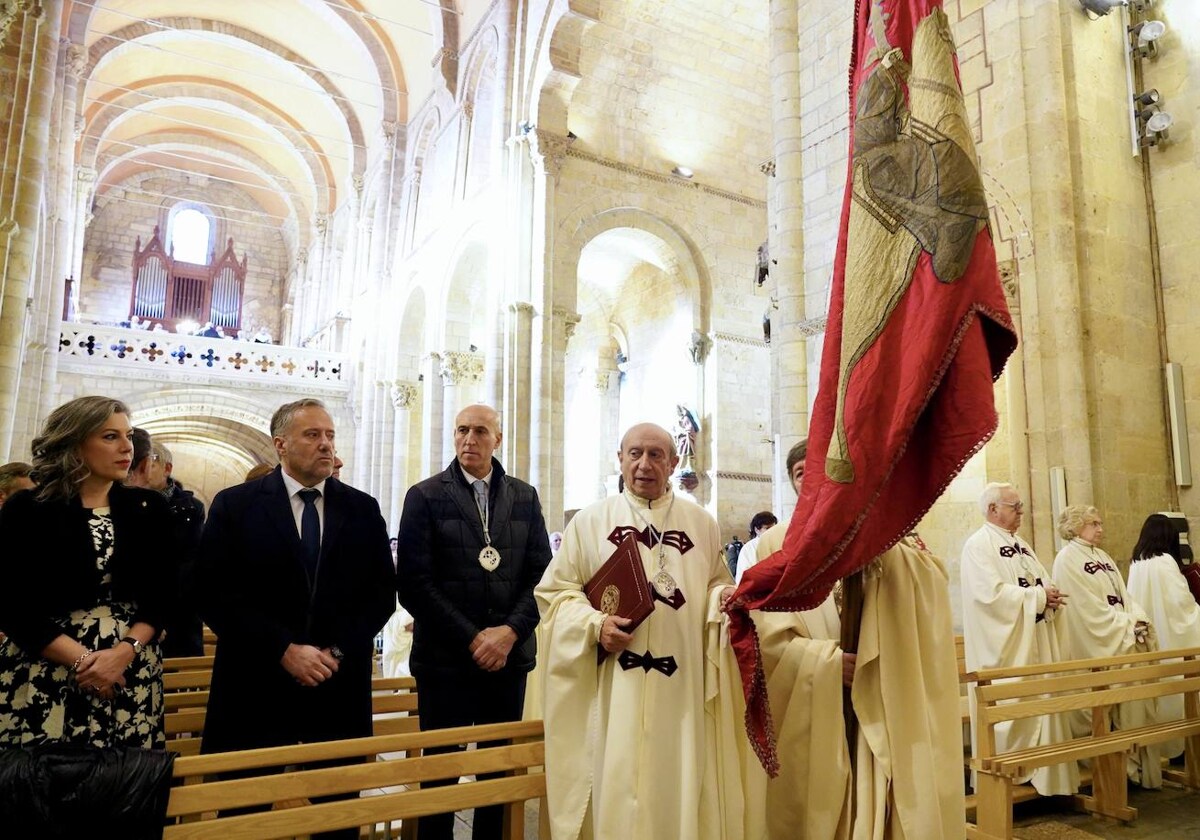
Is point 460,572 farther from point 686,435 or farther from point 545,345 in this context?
point 686,435

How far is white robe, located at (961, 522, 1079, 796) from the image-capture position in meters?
4.45

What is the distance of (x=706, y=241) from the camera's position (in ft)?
51.2

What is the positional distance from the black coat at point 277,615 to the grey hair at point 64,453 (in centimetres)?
47

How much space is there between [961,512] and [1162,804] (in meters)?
2.47

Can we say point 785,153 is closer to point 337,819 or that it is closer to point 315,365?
point 337,819

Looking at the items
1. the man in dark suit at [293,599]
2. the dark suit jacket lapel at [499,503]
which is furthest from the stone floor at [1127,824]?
the man in dark suit at [293,599]

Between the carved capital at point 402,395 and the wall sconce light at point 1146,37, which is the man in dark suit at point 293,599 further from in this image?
the carved capital at point 402,395

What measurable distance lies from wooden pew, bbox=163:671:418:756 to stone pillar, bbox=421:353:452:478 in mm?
12700

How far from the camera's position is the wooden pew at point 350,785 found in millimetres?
2086

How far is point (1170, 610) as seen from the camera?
5.21m

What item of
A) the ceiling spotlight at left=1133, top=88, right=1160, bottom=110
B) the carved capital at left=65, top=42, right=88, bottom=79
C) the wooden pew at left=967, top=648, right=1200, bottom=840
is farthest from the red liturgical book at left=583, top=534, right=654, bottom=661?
the carved capital at left=65, top=42, right=88, bottom=79

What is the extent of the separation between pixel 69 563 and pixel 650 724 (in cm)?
170

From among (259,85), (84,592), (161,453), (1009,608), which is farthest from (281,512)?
→ (259,85)

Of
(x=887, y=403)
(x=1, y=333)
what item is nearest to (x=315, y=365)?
(x=1, y=333)
